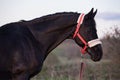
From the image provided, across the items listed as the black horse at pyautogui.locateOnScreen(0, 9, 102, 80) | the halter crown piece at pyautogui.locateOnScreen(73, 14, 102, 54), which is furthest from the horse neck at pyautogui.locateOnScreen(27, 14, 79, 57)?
the halter crown piece at pyautogui.locateOnScreen(73, 14, 102, 54)

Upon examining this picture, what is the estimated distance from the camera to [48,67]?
41.4 feet

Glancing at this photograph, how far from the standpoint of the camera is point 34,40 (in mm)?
6570

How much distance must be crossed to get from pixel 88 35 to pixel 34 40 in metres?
1.05

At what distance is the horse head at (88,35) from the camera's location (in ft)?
21.9

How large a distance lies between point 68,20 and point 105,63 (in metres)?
5.67

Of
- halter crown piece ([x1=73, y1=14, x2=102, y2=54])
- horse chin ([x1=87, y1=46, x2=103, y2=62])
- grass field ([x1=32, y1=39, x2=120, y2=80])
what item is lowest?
grass field ([x1=32, y1=39, x2=120, y2=80])

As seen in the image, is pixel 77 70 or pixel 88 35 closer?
pixel 88 35

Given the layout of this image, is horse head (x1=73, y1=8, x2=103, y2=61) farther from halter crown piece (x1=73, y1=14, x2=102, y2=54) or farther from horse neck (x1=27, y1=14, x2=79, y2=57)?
horse neck (x1=27, y1=14, x2=79, y2=57)

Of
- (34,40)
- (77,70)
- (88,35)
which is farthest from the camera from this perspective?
(77,70)

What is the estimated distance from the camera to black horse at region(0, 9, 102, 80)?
623 cm

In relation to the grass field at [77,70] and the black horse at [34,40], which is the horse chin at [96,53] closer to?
the black horse at [34,40]

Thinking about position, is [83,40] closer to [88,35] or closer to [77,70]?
[88,35]

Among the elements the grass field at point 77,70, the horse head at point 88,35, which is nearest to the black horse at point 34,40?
the horse head at point 88,35

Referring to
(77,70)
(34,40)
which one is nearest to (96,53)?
(34,40)
